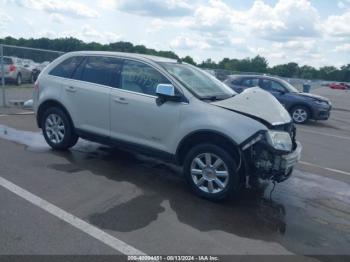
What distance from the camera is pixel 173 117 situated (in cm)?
534

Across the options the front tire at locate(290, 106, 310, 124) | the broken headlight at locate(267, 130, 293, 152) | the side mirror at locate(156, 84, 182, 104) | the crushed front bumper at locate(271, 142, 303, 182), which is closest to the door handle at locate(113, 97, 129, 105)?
the side mirror at locate(156, 84, 182, 104)

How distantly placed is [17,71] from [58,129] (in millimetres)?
11360

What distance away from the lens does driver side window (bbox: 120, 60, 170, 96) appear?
564cm

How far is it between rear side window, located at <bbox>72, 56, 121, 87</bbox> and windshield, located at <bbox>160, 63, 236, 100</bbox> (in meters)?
0.84

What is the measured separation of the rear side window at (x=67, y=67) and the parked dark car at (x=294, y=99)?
8.27m

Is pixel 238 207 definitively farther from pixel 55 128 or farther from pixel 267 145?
pixel 55 128

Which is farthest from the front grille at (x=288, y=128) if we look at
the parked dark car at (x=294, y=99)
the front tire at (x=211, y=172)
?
the parked dark car at (x=294, y=99)

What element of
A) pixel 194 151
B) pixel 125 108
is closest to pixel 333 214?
pixel 194 151

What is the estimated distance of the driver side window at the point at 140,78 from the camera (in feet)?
18.5

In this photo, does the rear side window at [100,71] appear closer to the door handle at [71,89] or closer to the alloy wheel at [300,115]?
the door handle at [71,89]

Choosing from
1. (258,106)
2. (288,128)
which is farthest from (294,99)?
(258,106)

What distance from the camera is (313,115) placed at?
46.0 feet

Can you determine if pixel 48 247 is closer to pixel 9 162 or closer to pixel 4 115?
pixel 9 162

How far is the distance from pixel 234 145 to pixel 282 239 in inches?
51.1
